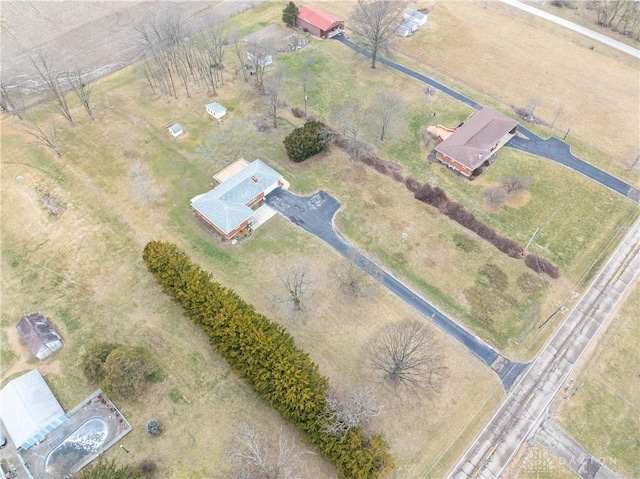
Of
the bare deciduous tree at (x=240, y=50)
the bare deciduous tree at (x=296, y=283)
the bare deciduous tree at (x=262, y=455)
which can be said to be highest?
the bare deciduous tree at (x=240, y=50)

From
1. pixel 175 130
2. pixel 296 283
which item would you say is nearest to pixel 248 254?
pixel 296 283

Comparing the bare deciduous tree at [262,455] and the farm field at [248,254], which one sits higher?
the farm field at [248,254]

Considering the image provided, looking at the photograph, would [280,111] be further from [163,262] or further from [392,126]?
[163,262]

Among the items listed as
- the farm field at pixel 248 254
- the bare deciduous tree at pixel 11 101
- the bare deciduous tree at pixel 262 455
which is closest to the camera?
the bare deciduous tree at pixel 262 455

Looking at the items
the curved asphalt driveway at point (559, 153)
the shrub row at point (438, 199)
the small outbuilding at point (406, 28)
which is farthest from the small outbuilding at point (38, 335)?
the small outbuilding at point (406, 28)

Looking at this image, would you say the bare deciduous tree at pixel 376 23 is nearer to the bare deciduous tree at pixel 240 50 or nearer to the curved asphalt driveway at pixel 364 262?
the bare deciduous tree at pixel 240 50

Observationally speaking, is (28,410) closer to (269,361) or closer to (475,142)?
(269,361)

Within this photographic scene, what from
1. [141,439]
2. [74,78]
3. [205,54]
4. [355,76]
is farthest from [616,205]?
[74,78]

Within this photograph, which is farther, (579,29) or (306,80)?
(579,29)

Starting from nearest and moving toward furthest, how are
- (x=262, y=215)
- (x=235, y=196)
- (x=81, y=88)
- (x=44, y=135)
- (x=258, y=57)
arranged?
(x=235, y=196) → (x=262, y=215) → (x=44, y=135) → (x=81, y=88) → (x=258, y=57)
